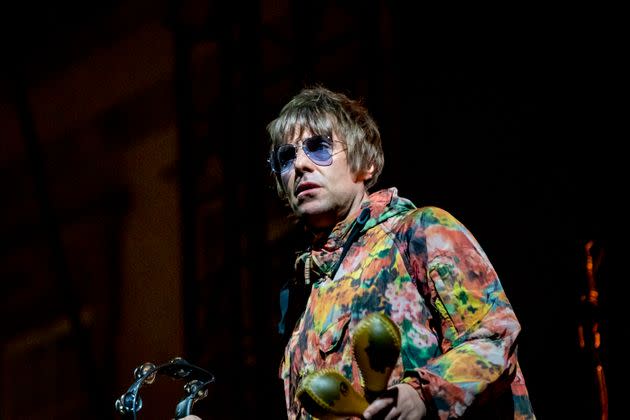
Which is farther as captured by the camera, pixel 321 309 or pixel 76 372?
pixel 76 372

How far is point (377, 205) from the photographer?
5.22 feet

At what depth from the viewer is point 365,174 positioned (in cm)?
181

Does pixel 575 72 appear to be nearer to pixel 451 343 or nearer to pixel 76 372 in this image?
pixel 451 343

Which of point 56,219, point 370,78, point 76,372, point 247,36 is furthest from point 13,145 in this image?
point 370,78

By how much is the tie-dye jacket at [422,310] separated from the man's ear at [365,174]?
16cm

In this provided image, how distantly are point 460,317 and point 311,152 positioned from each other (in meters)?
0.73

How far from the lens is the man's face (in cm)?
167

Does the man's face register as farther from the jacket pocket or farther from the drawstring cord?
the jacket pocket

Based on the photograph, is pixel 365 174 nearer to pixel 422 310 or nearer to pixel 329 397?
pixel 422 310

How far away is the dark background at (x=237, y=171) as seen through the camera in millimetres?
2775

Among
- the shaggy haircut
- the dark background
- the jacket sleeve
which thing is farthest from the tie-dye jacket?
the dark background

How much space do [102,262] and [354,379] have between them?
2128 mm

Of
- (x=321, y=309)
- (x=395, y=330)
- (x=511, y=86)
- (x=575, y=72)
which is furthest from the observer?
(x=511, y=86)

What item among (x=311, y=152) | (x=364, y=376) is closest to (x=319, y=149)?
(x=311, y=152)
